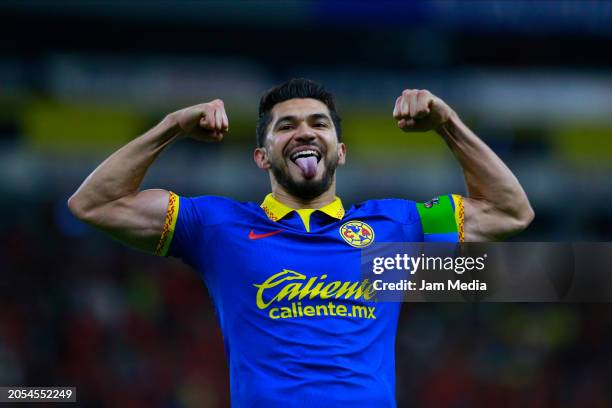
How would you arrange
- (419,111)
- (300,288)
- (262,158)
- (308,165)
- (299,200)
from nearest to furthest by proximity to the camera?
(300,288), (419,111), (308,165), (299,200), (262,158)

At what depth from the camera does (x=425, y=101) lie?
399 centimetres

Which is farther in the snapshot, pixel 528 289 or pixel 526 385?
pixel 526 385

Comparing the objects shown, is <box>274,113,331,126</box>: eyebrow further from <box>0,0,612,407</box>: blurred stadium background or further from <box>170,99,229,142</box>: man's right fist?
<box>0,0,612,407</box>: blurred stadium background

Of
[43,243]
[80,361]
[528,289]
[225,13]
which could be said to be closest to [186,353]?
[80,361]

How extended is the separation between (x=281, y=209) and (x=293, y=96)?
59 cm

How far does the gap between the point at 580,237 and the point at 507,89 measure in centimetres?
325

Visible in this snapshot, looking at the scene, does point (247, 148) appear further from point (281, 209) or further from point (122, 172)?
point (122, 172)

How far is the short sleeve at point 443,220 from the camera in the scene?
410cm

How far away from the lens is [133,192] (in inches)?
159

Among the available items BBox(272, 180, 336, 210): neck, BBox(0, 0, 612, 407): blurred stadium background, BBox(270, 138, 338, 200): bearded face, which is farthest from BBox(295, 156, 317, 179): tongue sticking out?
BBox(0, 0, 612, 407): blurred stadium background

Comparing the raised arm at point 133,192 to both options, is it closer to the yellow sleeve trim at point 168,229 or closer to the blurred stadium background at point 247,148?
the yellow sleeve trim at point 168,229

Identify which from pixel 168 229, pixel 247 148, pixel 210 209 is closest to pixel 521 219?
pixel 210 209

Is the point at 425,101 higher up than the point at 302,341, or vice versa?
the point at 425,101

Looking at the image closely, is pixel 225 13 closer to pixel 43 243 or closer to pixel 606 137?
pixel 43 243
